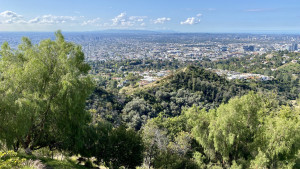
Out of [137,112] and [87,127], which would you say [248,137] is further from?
[137,112]

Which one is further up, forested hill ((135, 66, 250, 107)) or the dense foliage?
the dense foliage

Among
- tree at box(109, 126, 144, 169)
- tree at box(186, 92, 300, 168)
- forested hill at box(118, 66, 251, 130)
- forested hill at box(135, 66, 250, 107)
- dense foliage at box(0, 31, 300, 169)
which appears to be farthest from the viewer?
forested hill at box(135, 66, 250, 107)

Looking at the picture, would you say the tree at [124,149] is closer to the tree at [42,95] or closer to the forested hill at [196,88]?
the tree at [42,95]

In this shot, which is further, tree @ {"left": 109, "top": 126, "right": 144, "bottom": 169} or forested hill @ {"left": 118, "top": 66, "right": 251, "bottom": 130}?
forested hill @ {"left": 118, "top": 66, "right": 251, "bottom": 130}

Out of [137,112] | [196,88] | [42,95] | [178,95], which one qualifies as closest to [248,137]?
[42,95]

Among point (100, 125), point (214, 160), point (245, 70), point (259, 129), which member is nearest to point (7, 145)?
point (100, 125)

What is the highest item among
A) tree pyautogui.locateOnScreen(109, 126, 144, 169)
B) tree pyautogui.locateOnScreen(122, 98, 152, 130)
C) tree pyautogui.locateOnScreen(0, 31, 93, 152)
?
tree pyautogui.locateOnScreen(0, 31, 93, 152)

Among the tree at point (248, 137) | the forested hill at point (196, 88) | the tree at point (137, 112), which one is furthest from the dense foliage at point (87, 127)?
the forested hill at point (196, 88)

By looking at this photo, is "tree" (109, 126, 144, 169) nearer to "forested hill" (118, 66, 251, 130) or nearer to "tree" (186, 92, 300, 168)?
"tree" (186, 92, 300, 168)

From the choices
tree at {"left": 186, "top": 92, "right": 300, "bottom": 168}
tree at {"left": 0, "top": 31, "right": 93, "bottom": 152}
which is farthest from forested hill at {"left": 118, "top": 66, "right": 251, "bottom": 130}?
tree at {"left": 0, "top": 31, "right": 93, "bottom": 152}

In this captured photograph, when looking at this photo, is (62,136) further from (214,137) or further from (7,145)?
(214,137)
